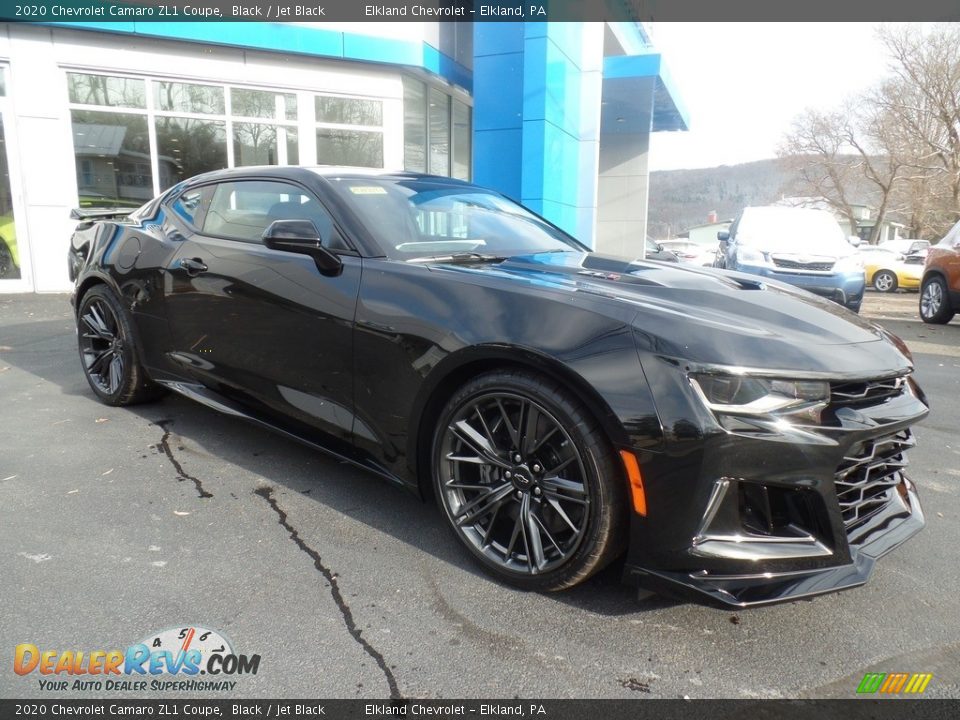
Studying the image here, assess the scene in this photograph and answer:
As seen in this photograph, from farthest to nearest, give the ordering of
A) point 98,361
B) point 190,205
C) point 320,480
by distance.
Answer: point 98,361
point 190,205
point 320,480

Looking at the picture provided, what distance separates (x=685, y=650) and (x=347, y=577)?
1164 mm

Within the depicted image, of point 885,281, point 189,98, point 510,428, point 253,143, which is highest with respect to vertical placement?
point 189,98

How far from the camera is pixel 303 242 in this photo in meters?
2.77

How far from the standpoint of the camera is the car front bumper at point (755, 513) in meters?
1.92

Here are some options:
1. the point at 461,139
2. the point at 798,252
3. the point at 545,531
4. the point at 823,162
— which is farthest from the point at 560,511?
the point at 823,162

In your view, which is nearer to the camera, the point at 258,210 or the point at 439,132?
the point at 258,210

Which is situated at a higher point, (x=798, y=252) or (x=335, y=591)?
(x=798, y=252)

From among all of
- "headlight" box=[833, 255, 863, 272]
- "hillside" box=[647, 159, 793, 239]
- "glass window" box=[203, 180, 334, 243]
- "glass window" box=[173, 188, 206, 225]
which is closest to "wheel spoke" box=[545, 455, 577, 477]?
"glass window" box=[203, 180, 334, 243]

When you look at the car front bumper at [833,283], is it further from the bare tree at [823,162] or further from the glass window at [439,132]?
the bare tree at [823,162]

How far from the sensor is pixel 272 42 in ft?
36.8

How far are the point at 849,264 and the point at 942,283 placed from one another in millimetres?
1280

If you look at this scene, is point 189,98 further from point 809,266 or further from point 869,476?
point 869,476

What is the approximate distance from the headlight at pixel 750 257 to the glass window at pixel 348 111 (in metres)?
6.89

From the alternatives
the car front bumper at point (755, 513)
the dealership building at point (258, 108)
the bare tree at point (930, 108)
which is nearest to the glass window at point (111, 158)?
the dealership building at point (258, 108)
